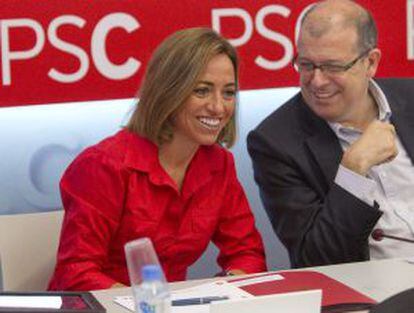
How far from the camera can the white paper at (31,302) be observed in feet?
6.15

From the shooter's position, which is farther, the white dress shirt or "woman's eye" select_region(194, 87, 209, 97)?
the white dress shirt

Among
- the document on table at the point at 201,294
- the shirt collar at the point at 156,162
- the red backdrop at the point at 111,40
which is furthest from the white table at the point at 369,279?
the red backdrop at the point at 111,40

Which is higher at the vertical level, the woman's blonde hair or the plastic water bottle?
the woman's blonde hair

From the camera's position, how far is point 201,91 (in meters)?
2.76

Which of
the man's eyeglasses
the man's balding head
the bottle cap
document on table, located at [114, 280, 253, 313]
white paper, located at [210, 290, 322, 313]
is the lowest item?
document on table, located at [114, 280, 253, 313]

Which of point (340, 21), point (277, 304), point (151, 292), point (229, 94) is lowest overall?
point (277, 304)

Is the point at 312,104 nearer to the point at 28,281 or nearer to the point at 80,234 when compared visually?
the point at 80,234

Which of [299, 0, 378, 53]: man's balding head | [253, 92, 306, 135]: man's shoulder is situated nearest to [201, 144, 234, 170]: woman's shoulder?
[253, 92, 306, 135]: man's shoulder

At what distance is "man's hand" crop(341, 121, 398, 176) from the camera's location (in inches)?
107

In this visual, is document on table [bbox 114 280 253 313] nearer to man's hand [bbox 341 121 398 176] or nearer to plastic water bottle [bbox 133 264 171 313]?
plastic water bottle [bbox 133 264 171 313]

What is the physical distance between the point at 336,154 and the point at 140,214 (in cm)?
62

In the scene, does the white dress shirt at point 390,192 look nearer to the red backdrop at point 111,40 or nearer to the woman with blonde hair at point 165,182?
the woman with blonde hair at point 165,182

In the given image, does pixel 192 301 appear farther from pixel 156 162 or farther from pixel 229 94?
pixel 229 94

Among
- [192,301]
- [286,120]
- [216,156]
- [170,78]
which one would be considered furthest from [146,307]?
[286,120]
